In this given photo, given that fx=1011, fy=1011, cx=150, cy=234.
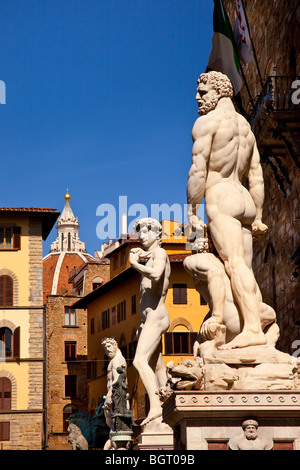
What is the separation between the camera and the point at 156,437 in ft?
41.1

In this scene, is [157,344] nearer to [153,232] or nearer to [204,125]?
[153,232]

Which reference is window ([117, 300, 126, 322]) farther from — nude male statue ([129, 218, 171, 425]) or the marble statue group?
the marble statue group

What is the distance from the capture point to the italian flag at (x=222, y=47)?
76.9 ft

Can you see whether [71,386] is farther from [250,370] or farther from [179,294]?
[250,370]

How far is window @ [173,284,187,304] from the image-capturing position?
2329 inches

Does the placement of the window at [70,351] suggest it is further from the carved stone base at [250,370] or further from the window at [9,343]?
the carved stone base at [250,370]

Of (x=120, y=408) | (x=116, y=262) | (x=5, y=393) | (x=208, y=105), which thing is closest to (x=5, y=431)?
(x=5, y=393)

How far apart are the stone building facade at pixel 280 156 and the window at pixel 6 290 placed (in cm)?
3523

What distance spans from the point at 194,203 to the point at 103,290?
58.4 meters

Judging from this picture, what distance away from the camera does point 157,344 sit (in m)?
13.1

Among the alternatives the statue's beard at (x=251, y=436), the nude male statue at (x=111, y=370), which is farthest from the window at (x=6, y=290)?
the statue's beard at (x=251, y=436)

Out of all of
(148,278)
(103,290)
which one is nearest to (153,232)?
(148,278)

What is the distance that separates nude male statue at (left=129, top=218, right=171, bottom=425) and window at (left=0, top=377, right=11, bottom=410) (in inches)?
→ 1753

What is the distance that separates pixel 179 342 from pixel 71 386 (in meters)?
24.9
